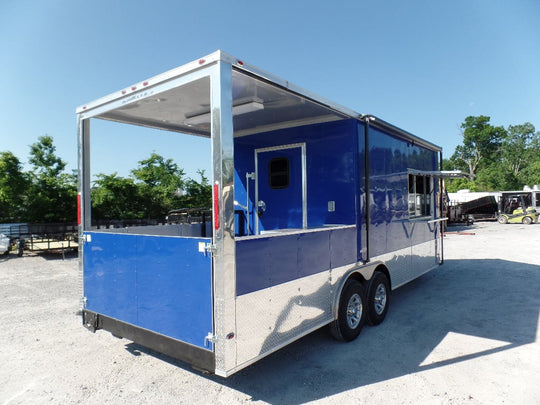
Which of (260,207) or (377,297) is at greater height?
(260,207)

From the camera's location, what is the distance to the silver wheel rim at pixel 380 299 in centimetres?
483

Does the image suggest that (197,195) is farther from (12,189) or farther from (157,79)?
(157,79)

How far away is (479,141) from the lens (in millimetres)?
53969

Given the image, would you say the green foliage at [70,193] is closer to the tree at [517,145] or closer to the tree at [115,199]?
the tree at [115,199]

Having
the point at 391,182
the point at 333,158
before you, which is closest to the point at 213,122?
the point at 333,158

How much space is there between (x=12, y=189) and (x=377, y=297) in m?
12.6

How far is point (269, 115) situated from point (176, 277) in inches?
97.8

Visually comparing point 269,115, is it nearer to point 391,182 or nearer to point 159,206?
point 391,182

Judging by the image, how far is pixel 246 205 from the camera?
555 cm

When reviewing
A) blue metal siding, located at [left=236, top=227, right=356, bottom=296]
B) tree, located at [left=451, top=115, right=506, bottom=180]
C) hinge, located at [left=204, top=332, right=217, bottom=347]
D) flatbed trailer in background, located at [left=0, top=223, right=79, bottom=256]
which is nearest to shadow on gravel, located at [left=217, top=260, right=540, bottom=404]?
hinge, located at [left=204, top=332, right=217, bottom=347]

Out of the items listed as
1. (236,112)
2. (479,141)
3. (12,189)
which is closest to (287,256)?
(236,112)

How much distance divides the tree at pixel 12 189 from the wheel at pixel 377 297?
12.2m

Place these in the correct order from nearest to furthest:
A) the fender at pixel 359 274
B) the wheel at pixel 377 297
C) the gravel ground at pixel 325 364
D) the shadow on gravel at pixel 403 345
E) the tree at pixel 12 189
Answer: the gravel ground at pixel 325 364
the shadow on gravel at pixel 403 345
the fender at pixel 359 274
the wheel at pixel 377 297
the tree at pixel 12 189

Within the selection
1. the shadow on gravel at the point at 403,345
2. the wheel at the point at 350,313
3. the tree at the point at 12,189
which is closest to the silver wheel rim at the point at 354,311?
the wheel at the point at 350,313
